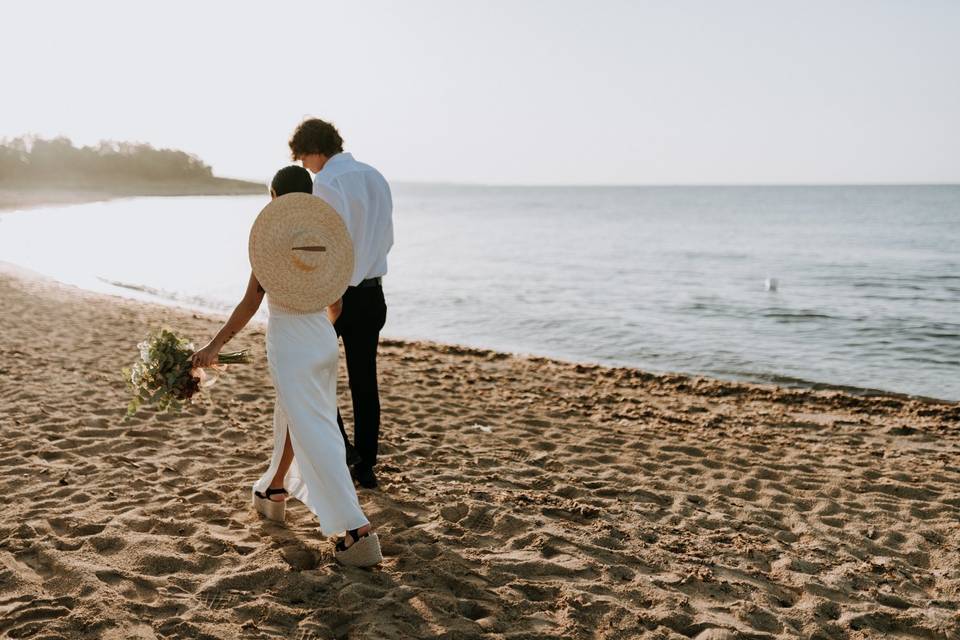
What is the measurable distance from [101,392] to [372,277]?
411 cm

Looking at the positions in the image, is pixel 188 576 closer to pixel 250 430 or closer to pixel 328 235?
pixel 328 235

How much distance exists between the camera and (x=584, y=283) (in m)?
21.2

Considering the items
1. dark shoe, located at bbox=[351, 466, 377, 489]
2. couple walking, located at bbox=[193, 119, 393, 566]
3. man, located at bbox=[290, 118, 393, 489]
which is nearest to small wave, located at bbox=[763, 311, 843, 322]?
dark shoe, located at bbox=[351, 466, 377, 489]

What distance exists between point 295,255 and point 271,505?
155 centimetres

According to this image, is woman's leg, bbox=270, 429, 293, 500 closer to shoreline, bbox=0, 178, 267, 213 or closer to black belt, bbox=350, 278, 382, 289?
black belt, bbox=350, 278, 382, 289

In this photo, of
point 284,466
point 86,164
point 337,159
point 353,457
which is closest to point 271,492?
point 284,466

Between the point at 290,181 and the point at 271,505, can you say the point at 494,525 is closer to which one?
the point at 271,505

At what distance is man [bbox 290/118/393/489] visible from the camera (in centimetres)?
385

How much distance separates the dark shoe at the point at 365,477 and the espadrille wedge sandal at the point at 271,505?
629mm

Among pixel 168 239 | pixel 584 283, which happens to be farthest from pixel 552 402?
pixel 168 239

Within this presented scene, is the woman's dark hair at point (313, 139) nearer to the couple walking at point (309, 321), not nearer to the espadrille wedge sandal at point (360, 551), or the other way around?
the couple walking at point (309, 321)

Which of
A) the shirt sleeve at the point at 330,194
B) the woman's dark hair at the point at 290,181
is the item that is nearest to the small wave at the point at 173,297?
the shirt sleeve at the point at 330,194

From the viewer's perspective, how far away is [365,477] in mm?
4625

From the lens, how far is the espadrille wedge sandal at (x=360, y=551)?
351cm
